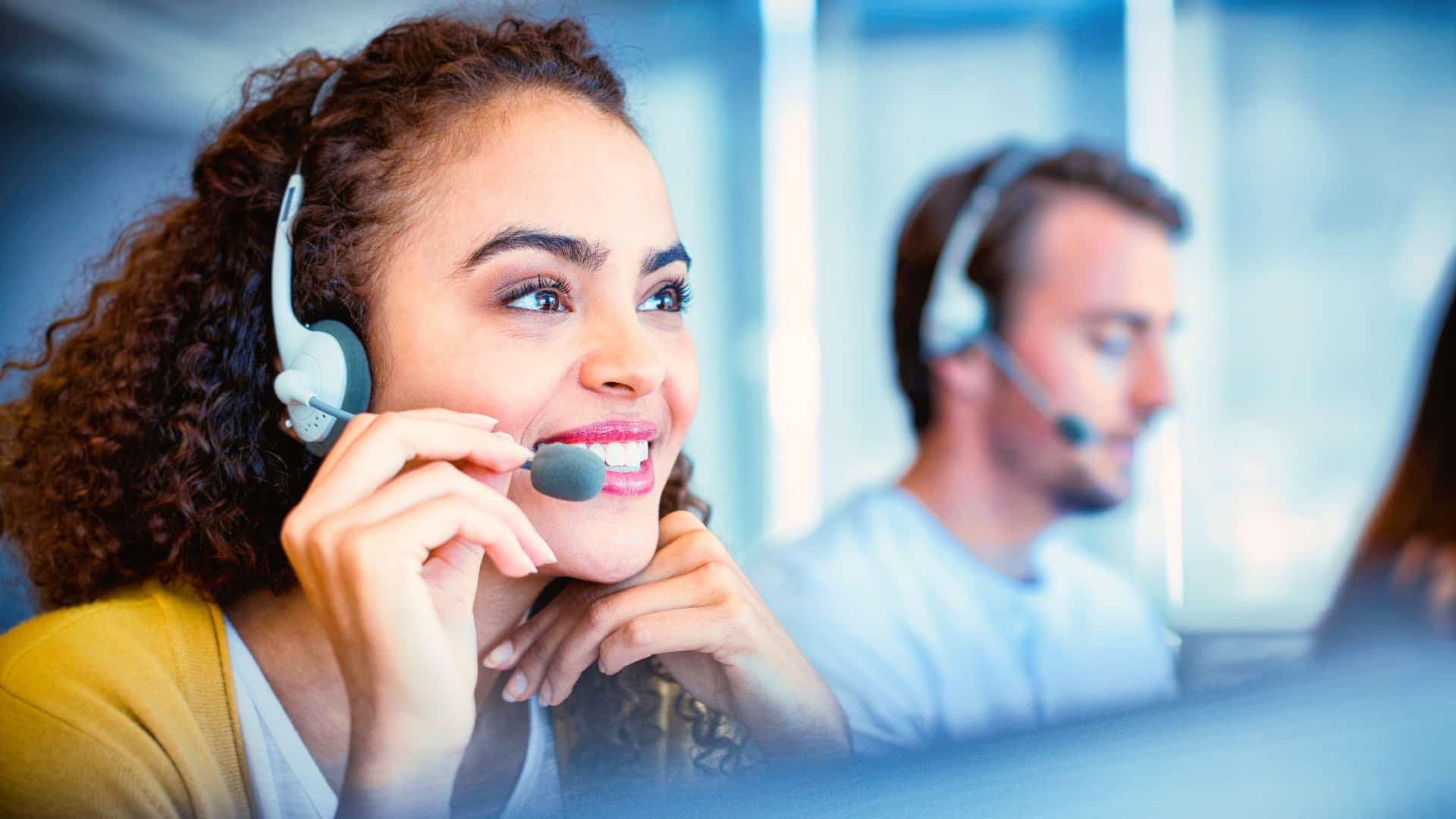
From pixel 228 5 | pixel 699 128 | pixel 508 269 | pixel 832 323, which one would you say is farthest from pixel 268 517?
pixel 832 323

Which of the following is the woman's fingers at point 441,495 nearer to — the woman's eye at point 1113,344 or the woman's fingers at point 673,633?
the woman's fingers at point 673,633

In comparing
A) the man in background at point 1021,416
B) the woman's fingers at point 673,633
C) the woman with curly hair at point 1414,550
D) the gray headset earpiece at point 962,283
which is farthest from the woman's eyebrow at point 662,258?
the gray headset earpiece at point 962,283

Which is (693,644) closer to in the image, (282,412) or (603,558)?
(603,558)

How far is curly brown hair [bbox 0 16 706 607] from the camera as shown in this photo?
2.33ft

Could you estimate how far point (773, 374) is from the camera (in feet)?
8.14

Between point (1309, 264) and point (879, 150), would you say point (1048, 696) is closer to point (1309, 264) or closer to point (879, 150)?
point (1309, 264)

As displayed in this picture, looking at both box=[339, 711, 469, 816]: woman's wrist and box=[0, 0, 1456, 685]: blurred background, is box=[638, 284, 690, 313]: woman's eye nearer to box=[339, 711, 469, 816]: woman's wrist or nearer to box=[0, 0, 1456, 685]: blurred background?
box=[0, 0, 1456, 685]: blurred background

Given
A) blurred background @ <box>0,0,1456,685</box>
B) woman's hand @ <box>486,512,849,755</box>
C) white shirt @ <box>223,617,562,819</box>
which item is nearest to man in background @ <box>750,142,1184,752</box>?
blurred background @ <box>0,0,1456,685</box>

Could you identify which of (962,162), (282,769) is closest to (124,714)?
(282,769)

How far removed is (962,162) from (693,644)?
1.57m

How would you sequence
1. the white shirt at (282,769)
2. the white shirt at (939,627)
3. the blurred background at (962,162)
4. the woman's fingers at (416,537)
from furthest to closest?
1. the white shirt at (939,627)
2. the blurred background at (962,162)
3. the white shirt at (282,769)
4. the woman's fingers at (416,537)

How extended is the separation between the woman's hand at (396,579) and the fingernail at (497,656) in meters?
0.14

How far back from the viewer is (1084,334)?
1516 mm

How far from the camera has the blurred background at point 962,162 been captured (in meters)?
0.91
